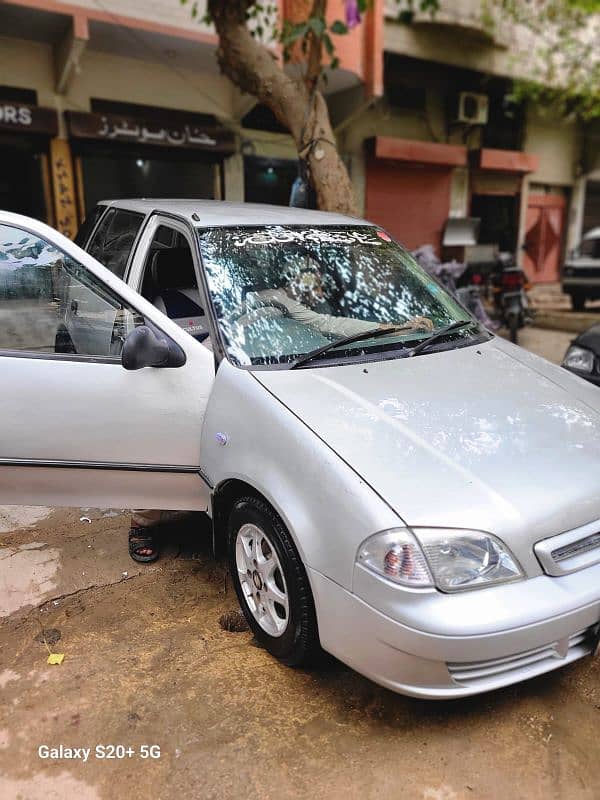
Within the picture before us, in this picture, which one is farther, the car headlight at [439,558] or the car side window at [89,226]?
the car side window at [89,226]

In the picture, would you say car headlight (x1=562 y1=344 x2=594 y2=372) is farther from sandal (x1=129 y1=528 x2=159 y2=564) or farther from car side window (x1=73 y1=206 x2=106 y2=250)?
car side window (x1=73 y1=206 x2=106 y2=250)

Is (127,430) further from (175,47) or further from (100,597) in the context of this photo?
(175,47)

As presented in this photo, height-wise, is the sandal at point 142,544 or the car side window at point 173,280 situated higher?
the car side window at point 173,280

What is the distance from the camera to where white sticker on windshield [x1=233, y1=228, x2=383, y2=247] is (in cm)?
308

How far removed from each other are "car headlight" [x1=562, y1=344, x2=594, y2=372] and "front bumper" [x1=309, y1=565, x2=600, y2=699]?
235 centimetres

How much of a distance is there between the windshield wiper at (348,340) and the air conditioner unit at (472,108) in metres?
12.0

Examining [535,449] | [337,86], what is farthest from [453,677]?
[337,86]

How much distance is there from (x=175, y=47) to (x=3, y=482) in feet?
26.3

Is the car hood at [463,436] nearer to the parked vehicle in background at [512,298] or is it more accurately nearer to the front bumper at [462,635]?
the front bumper at [462,635]

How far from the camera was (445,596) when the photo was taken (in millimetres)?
1872

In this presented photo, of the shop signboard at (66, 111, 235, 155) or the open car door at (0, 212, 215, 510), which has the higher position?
the shop signboard at (66, 111, 235, 155)

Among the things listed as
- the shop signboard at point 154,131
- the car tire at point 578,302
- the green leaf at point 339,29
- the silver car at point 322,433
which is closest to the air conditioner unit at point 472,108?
the car tire at point 578,302

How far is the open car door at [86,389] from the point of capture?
2.64m
